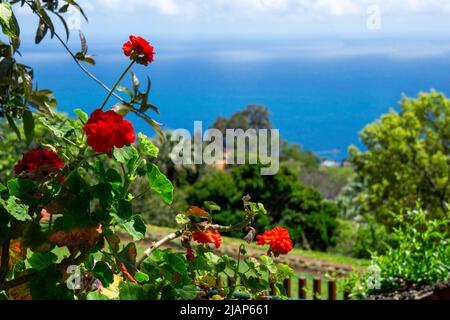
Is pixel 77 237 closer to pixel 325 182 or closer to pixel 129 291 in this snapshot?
pixel 129 291

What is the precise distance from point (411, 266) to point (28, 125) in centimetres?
324

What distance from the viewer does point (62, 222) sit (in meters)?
1.22

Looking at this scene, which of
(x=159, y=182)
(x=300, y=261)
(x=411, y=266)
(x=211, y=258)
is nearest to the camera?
(x=159, y=182)

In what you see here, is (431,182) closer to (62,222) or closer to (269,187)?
(269,187)

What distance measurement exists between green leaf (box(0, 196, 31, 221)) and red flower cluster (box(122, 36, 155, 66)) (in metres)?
0.46

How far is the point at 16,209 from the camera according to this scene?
1207 mm

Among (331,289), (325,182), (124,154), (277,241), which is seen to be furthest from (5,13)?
(325,182)

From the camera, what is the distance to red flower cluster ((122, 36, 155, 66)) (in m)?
1.48

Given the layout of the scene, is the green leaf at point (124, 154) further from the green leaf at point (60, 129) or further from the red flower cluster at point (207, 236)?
the red flower cluster at point (207, 236)

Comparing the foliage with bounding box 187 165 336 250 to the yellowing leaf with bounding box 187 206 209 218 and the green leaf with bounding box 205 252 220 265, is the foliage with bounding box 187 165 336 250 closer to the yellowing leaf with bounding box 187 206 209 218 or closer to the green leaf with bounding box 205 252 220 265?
the green leaf with bounding box 205 252 220 265

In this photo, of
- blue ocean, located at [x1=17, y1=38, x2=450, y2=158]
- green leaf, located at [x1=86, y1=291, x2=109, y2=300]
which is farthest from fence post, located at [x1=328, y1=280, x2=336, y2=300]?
blue ocean, located at [x1=17, y1=38, x2=450, y2=158]

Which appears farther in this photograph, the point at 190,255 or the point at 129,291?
the point at 190,255

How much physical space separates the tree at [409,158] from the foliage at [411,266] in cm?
905

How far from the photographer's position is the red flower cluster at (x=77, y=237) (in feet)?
3.97
